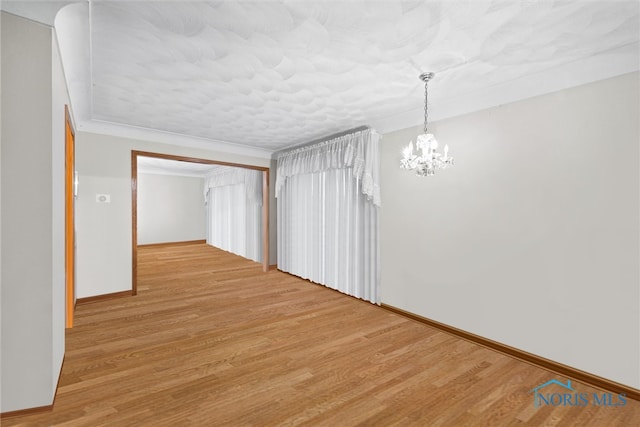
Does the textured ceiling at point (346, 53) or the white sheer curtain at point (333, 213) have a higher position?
the textured ceiling at point (346, 53)

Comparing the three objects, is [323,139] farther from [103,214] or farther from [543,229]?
[103,214]

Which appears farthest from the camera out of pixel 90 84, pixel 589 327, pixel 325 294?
pixel 325 294

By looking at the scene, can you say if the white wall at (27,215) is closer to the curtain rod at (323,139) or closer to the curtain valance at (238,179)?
the curtain rod at (323,139)

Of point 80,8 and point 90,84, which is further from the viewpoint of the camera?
point 90,84

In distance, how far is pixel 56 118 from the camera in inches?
75.9

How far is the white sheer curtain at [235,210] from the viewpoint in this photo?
665cm

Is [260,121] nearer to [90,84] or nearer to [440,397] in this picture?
[90,84]

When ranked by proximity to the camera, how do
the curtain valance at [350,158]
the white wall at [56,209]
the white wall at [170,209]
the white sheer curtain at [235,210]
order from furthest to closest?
1. the white wall at [170,209]
2. the white sheer curtain at [235,210]
3. the curtain valance at [350,158]
4. the white wall at [56,209]

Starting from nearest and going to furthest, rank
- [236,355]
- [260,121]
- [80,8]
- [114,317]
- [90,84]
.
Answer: [80,8] → [236,355] → [90,84] → [114,317] → [260,121]

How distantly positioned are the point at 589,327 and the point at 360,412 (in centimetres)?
190

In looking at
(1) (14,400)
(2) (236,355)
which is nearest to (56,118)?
(1) (14,400)
